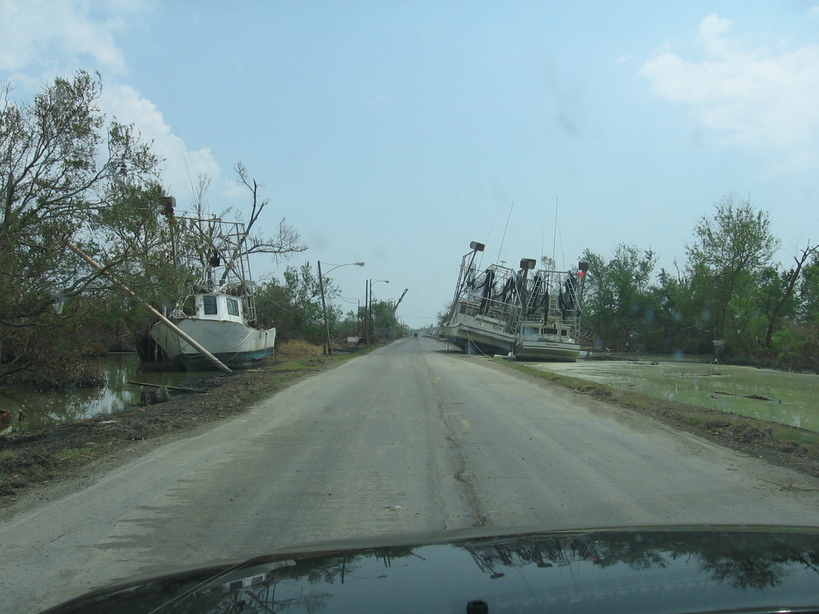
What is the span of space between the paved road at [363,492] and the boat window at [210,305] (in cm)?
2373

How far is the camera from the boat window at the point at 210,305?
1357 inches

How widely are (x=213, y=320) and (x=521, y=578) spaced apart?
32171 mm

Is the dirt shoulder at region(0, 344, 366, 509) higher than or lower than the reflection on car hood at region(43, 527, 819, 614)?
lower

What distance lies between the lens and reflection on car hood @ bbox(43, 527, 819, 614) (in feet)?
8.53

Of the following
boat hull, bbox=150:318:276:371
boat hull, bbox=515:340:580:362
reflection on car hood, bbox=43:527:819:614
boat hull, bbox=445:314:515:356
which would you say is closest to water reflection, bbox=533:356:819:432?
reflection on car hood, bbox=43:527:819:614

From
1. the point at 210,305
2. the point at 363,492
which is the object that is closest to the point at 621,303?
the point at 210,305

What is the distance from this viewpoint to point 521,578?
2904 mm

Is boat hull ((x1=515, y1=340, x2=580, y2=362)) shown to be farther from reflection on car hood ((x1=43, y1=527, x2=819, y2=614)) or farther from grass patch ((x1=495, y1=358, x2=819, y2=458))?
reflection on car hood ((x1=43, y1=527, x2=819, y2=614))

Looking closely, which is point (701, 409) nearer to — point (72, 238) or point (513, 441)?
point (513, 441)

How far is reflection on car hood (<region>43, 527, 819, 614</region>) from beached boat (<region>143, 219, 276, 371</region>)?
28.3m

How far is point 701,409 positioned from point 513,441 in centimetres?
675

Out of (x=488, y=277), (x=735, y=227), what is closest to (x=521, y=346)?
(x=488, y=277)

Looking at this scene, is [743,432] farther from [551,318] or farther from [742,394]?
[551,318]

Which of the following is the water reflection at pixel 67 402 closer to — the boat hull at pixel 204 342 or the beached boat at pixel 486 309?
the boat hull at pixel 204 342
